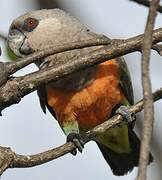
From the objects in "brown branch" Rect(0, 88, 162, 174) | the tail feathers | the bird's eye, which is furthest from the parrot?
"brown branch" Rect(0, 88, 162, 174)

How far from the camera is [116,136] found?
4.62 meters

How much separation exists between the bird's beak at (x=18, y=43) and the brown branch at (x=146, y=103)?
8.77 feet

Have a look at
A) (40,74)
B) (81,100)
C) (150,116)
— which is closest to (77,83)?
(81,100)

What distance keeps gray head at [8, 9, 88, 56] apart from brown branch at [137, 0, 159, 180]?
2.77 m

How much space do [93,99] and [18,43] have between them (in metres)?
0.91

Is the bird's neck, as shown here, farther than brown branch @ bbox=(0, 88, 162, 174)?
Yes

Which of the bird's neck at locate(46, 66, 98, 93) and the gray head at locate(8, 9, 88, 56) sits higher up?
the gray head at locate(8, 9, 88, 56)

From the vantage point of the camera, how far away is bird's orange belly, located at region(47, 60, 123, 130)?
390cm

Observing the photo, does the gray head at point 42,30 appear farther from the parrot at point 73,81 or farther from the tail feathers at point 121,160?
the tail feathers at point 121,160

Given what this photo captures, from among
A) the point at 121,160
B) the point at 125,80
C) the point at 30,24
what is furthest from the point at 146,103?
the point at 121,160

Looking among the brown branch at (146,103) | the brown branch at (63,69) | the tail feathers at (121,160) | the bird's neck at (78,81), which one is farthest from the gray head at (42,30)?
the brown branch at (146,103)

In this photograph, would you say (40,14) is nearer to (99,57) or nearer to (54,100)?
(54,100)

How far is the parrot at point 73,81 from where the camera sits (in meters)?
3.87

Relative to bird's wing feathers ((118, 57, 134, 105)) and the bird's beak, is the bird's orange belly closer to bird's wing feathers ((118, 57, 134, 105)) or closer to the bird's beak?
bird's wing feathers ((118, 57, 134, 105))
